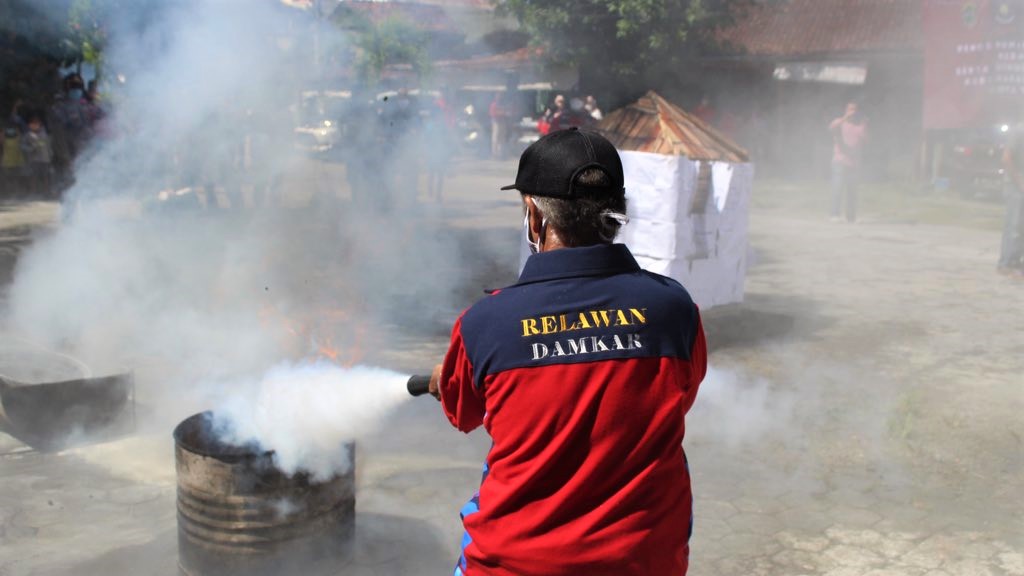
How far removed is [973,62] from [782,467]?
52.9 ft

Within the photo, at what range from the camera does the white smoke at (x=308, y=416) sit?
3223 millimetres

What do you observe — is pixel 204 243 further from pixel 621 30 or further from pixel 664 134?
pixel 621 30

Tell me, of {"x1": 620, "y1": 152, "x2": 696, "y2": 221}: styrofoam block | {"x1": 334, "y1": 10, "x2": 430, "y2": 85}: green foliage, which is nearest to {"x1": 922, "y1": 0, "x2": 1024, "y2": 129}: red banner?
{"x1": 334, "y1": 10, "x2": 430, "y2": 85}: green foliage

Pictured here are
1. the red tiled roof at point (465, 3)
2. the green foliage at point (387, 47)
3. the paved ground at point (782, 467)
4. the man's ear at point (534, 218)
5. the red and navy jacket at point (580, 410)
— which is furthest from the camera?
the red tiled roof at point (465, 3)

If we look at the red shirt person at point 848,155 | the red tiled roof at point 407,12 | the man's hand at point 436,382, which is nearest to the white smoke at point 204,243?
the red tiled roof at point 407,12

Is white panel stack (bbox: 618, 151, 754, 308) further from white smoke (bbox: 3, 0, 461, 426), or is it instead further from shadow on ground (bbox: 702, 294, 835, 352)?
white smoke (bbox: 3, 0, 461, 426)

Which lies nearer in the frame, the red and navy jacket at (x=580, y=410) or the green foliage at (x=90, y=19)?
the red and navy jacket at (x=580, y=410)

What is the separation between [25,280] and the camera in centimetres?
831

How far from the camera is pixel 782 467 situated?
17.4ft

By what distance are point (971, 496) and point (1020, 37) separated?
15475 mm

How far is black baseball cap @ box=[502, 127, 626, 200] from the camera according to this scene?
6.15 ft

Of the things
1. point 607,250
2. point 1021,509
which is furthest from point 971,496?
point 607,250

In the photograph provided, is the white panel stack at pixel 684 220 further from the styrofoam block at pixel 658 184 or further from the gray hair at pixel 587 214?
the gray hair at pixel 587 214

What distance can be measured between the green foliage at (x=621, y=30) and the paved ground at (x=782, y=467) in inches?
503
